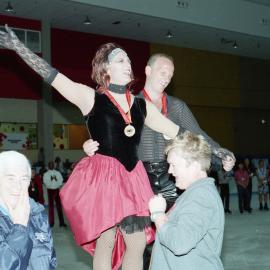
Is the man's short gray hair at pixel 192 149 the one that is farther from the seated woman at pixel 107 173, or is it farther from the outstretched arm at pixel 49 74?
the outstretched arm at pixel 49 74

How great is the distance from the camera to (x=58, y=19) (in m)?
16.6

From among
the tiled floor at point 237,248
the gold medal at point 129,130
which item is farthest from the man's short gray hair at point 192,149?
the tiled floor at point 237,248

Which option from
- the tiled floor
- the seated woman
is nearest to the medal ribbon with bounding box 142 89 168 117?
the seated woman

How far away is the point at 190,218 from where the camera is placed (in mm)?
2049

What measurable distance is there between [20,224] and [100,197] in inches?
28.2

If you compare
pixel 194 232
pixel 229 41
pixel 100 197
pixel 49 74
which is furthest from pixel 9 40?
pixel 229 41

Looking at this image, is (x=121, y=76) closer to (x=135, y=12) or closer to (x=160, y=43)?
(x=135, y=12)

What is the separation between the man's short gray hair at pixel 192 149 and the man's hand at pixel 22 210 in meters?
0.68

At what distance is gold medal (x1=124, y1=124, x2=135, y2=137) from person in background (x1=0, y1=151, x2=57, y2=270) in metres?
0.73

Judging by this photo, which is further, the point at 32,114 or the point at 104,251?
the point at 32,114

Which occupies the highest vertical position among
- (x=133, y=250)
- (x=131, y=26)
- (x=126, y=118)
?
(x=131, y=26)

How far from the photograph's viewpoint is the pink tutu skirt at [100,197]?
8.61 feet

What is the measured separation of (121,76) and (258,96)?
24.3 metres

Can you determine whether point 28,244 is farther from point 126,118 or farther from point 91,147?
point 126,118
